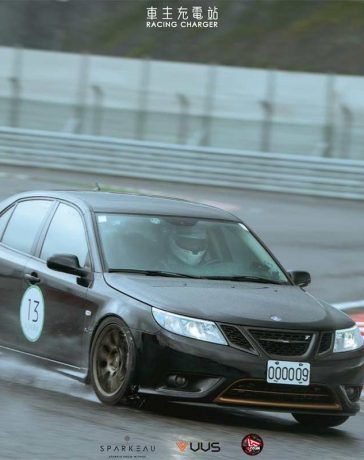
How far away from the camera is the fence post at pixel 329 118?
28.6 meters

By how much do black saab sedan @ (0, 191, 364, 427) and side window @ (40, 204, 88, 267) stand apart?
Answer: 0.01 metres

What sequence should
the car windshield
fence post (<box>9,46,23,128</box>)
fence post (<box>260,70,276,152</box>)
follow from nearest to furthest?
the car windshield
fence post (<box>260,70,276,152</box>)
fence post (<box>9,46,23,128</box>)

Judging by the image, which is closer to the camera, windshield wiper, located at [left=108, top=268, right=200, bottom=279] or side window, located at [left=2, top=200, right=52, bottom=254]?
windshield wiper, located at [left=108, top=268, right=200, bottom=279]

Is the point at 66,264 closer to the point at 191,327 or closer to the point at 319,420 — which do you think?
the point at 191,327

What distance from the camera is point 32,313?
8.84m

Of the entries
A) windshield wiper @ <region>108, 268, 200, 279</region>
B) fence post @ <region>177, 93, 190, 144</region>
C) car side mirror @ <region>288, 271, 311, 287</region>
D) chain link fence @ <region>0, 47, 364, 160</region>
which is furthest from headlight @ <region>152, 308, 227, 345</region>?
fence post @ <region>177, 93, 190, 144</region>

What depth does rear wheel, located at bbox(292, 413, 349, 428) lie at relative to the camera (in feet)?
26.9

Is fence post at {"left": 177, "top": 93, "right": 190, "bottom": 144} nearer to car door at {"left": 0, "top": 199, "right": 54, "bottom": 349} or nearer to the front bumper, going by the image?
car door at {"left": 0, "top": 199, "right": 54, "bottom": 349}

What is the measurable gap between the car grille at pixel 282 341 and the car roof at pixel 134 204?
1.68 meters

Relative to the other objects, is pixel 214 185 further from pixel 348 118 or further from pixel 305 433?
pixel 305 433

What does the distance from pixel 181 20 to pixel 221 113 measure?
28.6 meters

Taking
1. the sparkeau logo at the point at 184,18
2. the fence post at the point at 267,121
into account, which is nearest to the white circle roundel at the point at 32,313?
the fence post at the point at 267,121

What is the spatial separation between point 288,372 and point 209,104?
22.9m

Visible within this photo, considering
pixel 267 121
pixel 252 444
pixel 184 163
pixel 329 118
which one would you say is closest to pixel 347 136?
pixel 329 118
